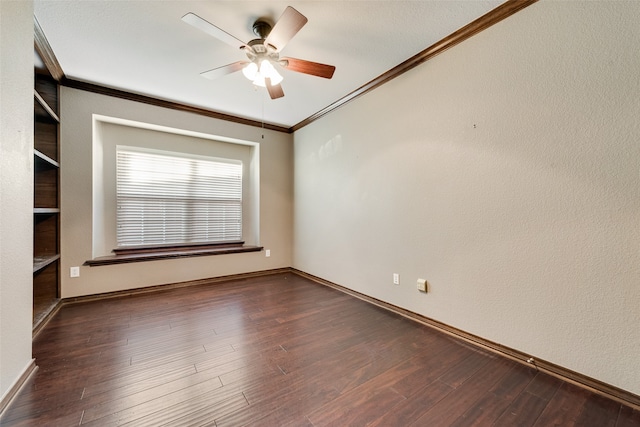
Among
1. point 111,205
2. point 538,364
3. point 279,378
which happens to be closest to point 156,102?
point 111,205

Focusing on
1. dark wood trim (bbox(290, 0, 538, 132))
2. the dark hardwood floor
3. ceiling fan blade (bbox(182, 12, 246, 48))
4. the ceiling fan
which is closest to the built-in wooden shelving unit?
the dark hardwood floor

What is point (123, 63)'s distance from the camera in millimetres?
2572

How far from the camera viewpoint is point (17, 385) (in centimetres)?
148

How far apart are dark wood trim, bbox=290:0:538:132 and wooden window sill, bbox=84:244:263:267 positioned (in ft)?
8.93

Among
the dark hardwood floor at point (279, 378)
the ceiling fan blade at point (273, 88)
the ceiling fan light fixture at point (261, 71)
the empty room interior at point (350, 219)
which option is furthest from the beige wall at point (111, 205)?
the ceiling fan light fixture at point (261, 71)

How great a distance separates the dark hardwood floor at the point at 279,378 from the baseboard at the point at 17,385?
3 cm

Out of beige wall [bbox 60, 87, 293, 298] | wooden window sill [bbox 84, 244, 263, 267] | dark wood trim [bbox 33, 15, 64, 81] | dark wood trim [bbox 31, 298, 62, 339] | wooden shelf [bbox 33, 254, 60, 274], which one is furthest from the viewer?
wooden window sill [bbox 84, 244, 263, 267]

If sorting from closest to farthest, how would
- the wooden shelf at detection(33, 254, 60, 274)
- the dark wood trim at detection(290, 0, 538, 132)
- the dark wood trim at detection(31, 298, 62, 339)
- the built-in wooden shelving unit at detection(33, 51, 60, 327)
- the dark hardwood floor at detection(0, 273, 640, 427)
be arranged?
the dark hardwood floor at detection(0, 273, 640, 427) < the dark wood trim at detection(290, 0, 538, 132) < the dark wood trim at detection(31, 298, 62, 339) < the wooden shelf at detection(33, 254, 60, 274) < the built-in wooden shelving unit at detection(33, 51, 60, 327)

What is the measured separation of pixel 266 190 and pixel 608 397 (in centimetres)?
409

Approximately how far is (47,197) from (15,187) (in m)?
1.83

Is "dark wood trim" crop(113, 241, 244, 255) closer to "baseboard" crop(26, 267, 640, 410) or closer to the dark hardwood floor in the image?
"baseboard" crop(26, 267, 640, 410)

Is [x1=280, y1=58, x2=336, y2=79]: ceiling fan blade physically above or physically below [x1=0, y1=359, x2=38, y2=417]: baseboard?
above

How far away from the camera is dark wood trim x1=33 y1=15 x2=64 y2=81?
207 centimetres

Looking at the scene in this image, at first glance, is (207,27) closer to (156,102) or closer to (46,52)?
(46,52)
